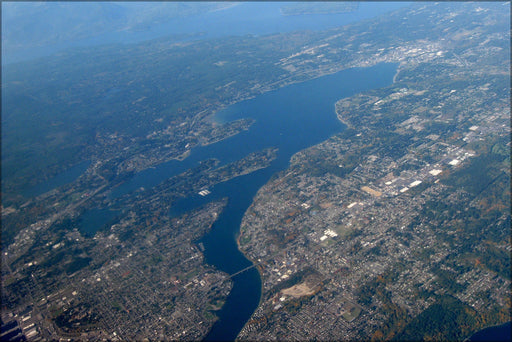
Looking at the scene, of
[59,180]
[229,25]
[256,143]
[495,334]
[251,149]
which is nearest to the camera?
[495,334]

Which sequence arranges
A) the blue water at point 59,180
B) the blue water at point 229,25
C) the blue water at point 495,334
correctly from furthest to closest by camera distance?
the blue water at point 229,25 < the blue water at point 59,180 < the blue water at point 495,334

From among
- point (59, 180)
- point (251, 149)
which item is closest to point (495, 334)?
point (251, 149)

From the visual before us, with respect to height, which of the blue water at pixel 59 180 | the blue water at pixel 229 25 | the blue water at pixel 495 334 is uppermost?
the blue water at pixel 59 180

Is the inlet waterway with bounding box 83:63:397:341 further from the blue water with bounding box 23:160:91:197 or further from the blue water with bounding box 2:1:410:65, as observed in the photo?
the blue water with bounding box 2:1:410:65

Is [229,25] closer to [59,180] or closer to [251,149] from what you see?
[251,149]

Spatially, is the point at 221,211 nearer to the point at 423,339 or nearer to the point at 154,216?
the point at 154,216

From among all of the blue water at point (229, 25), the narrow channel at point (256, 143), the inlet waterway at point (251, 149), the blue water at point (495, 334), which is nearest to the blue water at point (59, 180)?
the inlet waterway at point (251, 149)

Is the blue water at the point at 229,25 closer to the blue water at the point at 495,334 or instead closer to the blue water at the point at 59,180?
the blue water at the point at 59,180
